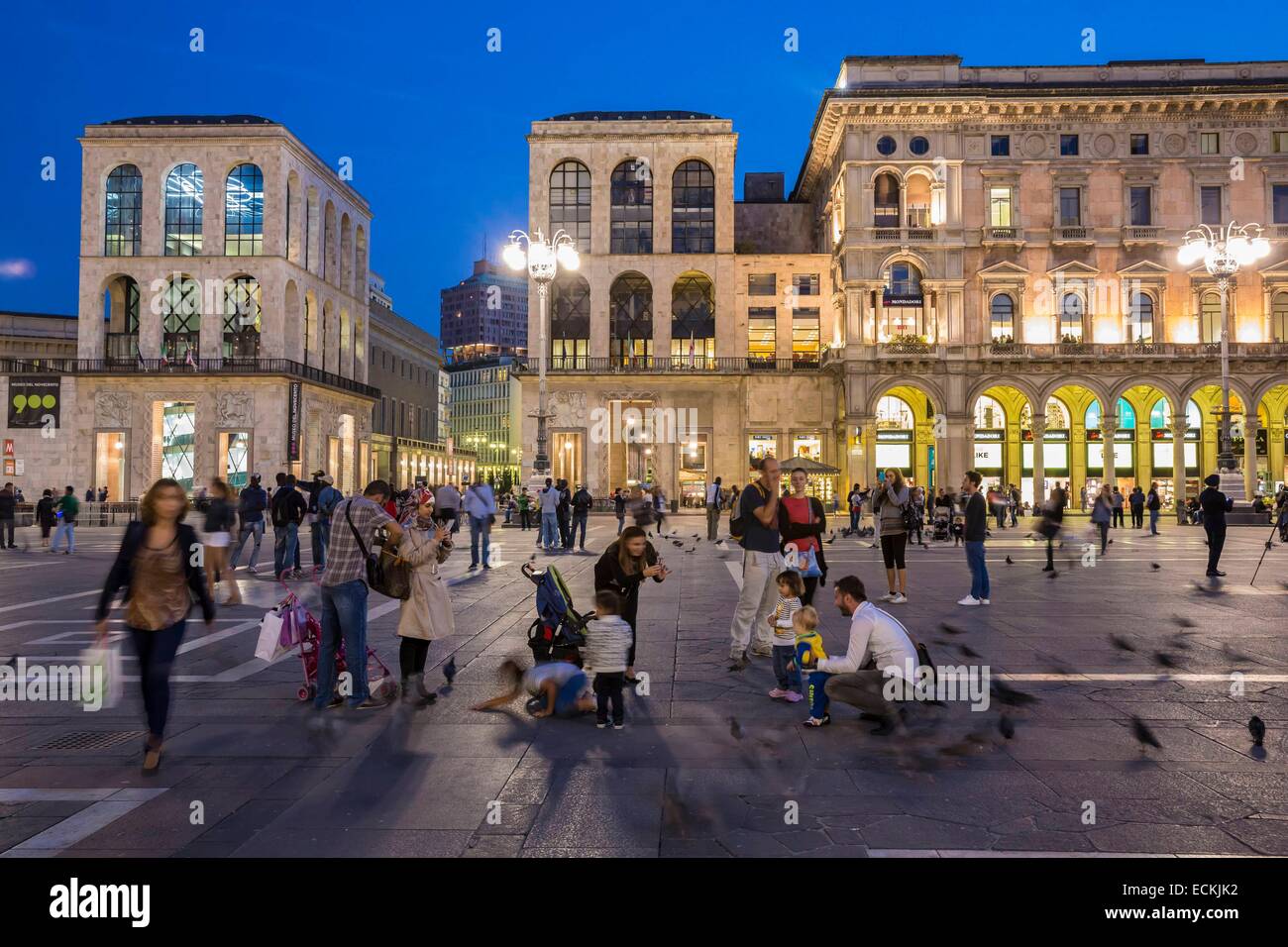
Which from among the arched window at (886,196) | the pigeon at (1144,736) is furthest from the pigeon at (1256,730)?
the arched window at (886,196)

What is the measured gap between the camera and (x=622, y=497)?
30.0m

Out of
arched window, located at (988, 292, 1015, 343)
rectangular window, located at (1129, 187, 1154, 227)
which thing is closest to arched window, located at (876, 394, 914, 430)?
arched window, located at (988, 292, 1015, 343)

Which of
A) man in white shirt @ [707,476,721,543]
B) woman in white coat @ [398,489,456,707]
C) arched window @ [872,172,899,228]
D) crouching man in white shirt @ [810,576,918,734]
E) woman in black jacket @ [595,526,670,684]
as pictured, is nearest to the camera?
crouching man in white shirt @ [810,576,918,734]

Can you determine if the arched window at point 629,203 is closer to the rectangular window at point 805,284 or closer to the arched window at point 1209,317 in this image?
the rectangular window at point 805,284

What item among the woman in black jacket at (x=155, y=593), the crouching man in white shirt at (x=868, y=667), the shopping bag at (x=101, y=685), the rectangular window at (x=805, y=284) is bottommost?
the shopping bag at (x=101, y=685)

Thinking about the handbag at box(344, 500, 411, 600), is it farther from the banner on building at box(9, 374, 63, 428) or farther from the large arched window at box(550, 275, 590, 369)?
the banner on building at box(9, 374, 63, 428)

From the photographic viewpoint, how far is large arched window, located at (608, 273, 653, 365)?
175ft

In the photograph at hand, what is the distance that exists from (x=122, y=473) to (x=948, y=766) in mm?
57162

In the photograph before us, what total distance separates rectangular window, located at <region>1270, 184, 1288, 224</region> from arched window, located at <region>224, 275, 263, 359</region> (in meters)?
55.7

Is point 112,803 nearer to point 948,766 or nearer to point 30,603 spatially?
point 948,766

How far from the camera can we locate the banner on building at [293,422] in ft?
171

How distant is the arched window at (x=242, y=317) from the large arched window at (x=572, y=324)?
17993 millimetres
